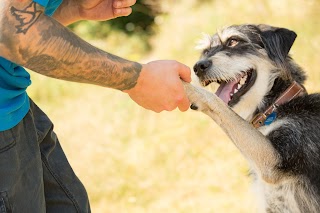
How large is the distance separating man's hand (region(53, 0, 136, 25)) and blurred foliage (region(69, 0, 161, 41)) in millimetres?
8058

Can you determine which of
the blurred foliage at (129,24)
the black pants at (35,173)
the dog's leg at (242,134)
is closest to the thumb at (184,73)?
the dog's leg at (242,134)

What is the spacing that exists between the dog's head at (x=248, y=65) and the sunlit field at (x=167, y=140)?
765mm

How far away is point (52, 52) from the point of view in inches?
85.8

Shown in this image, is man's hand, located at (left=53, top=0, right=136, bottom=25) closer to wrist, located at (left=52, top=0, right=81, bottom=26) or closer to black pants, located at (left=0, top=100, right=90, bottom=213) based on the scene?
wrist, located at (left=52, top=0, right=81, bottom=26)

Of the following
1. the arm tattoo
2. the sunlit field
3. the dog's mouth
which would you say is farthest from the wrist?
the sunlit field

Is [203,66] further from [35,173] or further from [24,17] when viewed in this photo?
[24,17]

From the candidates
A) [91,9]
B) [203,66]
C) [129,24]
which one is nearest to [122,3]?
[91,9]

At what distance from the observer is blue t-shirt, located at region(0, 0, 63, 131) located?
2320mm

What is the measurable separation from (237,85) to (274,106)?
Result: 279 mm

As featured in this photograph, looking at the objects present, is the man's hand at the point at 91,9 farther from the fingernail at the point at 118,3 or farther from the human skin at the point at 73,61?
the human skin at the point at 73,61

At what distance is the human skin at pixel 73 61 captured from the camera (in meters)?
2.08

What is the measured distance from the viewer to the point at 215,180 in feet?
18.7

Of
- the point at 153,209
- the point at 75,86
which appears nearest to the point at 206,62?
the point at 153,209

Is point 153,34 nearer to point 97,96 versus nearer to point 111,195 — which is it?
point 97,96
